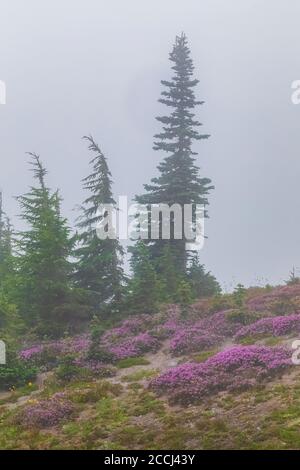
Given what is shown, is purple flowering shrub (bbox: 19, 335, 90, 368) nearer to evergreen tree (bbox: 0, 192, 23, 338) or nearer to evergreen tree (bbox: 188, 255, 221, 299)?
evergreen tree (bbox: 0, 192, 23, 338)

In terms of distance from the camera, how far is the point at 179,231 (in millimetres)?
40219

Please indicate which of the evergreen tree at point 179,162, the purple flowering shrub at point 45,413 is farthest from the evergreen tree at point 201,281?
Result: the purple flowering shrub at point 45,413

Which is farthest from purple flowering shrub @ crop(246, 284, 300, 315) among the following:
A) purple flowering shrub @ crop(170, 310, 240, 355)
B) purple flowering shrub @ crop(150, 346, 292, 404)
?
purple flowering shrub @ crop(150, 346, 292, 404)

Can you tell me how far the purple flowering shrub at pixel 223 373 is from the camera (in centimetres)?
1805

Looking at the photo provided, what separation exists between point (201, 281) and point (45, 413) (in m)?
23.0

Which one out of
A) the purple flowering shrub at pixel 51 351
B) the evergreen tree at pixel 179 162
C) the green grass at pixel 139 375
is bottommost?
the green grass at pixel 139 375

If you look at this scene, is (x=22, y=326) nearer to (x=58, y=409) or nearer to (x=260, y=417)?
(x=58, y=409)

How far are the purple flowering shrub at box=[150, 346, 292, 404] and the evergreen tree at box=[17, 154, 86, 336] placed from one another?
1207 centimetres

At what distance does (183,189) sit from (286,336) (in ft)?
68.1

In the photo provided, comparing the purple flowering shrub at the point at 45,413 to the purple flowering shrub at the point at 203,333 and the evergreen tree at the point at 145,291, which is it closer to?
the purple flowering shrub at the point at 203,333

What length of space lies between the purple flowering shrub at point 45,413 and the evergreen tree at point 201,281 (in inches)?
801

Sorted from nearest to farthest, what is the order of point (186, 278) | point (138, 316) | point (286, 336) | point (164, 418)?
1. point (164, 418)
2. point (286, 336)
3. point (138, 316)
4. point (186, 278)

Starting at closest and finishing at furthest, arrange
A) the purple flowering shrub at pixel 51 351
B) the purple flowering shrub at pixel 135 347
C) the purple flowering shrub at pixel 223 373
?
1. the purple flowering shrub at pixel 223 373
2. the purple flowering shrub at pixel 135 347
3. the purple flowering shrub at pixel 51 351

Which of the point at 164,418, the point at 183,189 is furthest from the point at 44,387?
the point at 183,189
